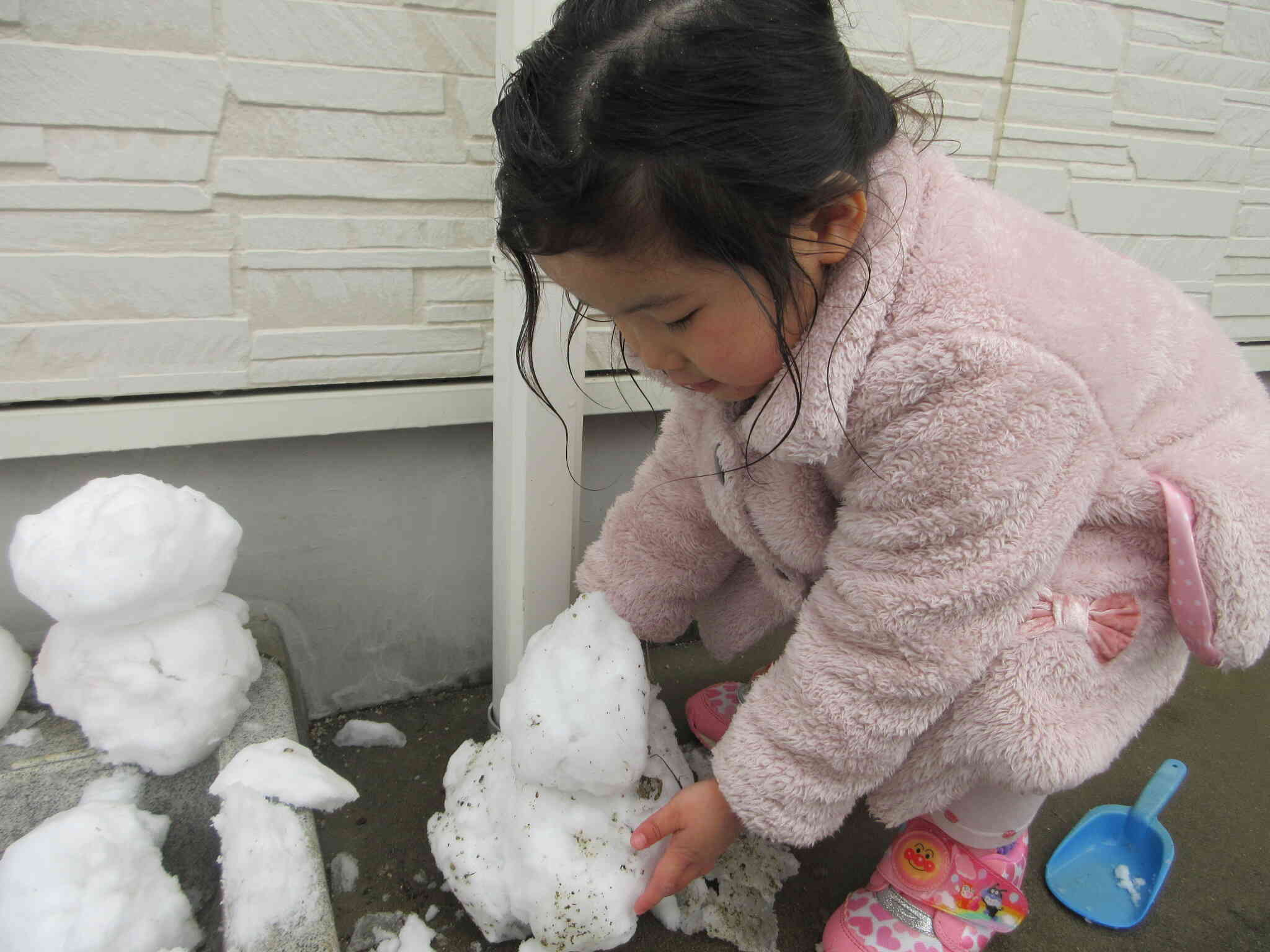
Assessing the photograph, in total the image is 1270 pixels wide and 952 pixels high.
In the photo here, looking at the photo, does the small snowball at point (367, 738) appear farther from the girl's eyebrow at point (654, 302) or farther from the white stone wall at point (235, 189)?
the girl's eyebrow at point (654, 302)

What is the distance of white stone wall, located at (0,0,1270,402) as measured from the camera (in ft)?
3.85

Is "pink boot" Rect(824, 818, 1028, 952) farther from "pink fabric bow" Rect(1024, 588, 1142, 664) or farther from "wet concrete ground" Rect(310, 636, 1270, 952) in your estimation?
"pink fabric bow" Rect(1024, 588, 1142, 664)

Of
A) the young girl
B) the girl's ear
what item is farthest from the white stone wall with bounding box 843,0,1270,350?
the girl's ear

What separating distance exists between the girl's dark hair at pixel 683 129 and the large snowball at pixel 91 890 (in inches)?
33.4

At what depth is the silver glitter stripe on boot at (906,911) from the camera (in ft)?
4.09

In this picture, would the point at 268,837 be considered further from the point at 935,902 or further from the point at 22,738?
the point at 935,902

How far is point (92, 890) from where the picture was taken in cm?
94

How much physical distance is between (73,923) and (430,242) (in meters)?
1.03

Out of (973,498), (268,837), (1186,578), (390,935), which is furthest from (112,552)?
(1186,578)

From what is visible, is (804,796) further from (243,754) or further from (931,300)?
(243,754)

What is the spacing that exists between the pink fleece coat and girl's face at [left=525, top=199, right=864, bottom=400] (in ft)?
0.11

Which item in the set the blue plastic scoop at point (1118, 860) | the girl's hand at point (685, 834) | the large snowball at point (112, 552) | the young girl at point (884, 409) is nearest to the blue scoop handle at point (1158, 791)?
the blue plastic scoop at point (1118, 860)

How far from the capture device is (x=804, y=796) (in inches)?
42.6

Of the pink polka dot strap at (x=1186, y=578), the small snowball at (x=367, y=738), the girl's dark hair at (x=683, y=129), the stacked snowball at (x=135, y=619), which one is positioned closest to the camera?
the girl's dark hair at (x=683, y=129)
